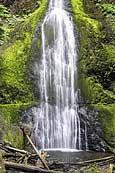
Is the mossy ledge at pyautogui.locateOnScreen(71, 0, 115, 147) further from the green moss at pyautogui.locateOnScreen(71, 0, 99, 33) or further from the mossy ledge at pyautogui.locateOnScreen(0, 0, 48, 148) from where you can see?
the mossy ledge at pyautogui.locateOnScreen(0, 0, 48, 148)

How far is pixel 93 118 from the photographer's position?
10.3 metres

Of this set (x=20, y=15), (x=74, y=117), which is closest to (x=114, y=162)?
(x=74, y=117)

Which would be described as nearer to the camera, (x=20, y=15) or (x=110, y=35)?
(x=110, y=35)

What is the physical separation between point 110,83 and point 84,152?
2.16m

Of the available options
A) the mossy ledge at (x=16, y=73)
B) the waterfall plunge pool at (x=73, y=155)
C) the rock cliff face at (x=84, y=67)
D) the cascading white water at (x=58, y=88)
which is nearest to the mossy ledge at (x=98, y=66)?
the rock cliff face at (x=84, y=67)

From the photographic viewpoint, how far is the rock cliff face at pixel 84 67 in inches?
404

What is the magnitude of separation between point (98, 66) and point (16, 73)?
7.29ft

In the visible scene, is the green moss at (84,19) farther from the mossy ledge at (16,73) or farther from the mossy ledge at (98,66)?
the mossy ledge at (16,73)

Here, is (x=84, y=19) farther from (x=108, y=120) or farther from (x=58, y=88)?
(x=108, y=120)

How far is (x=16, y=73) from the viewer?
36.0 ft

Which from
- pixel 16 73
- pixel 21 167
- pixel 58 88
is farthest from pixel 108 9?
pixel 21 167

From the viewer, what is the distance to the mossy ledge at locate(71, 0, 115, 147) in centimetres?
1022

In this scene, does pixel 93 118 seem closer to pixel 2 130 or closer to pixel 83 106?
pixel 83 106

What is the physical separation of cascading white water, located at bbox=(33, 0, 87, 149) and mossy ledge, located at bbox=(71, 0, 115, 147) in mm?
269
